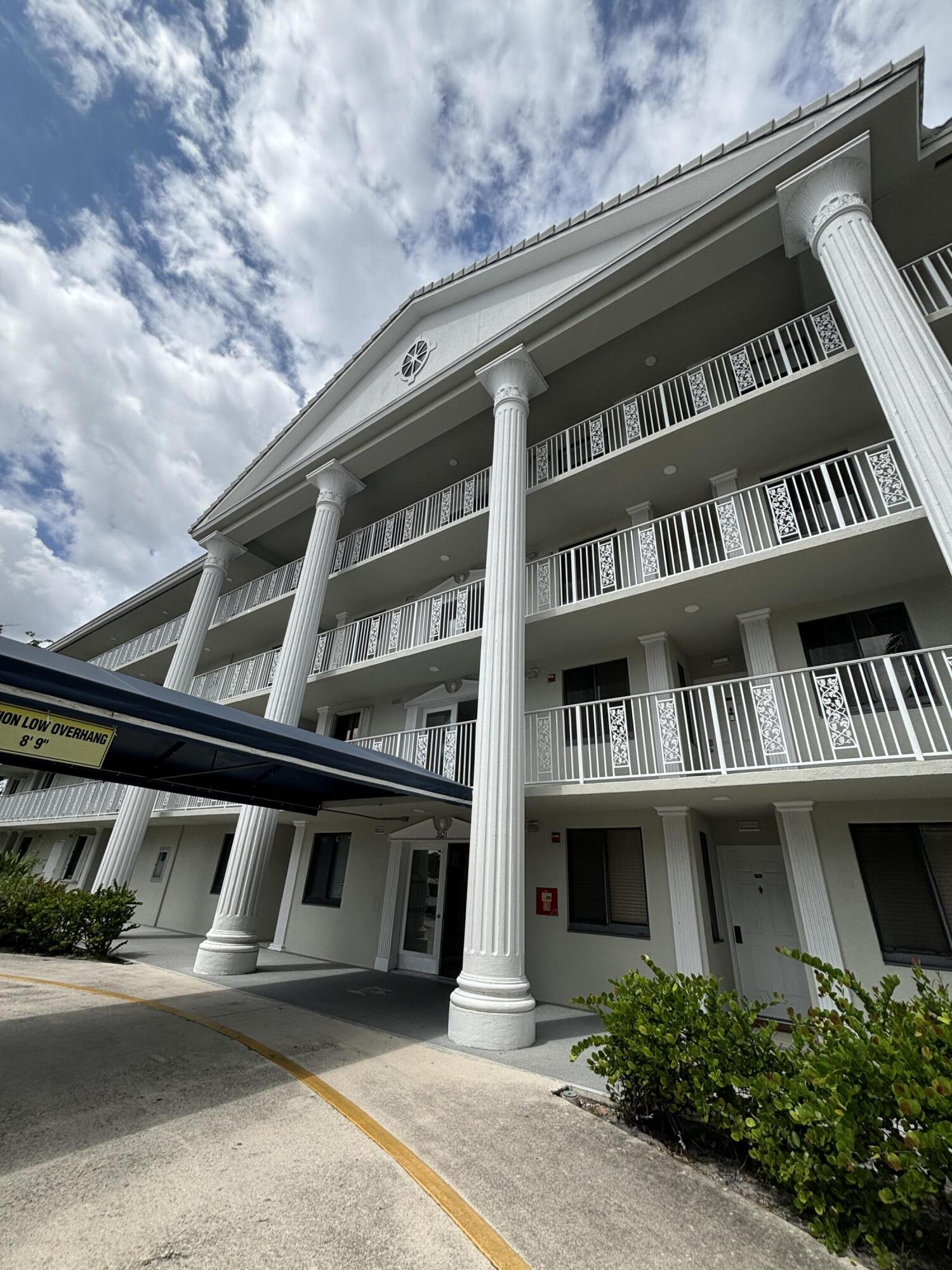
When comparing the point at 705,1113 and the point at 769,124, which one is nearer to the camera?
the point at 705,1113

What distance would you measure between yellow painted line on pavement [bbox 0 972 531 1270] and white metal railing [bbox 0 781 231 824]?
862 cm

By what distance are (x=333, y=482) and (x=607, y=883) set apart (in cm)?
1121

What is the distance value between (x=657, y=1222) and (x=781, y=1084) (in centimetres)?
110

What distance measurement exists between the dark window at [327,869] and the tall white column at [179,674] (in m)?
4.26

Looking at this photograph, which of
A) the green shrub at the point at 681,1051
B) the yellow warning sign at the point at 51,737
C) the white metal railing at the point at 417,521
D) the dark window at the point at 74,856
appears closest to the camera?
the green shrub at the point at 681,1051

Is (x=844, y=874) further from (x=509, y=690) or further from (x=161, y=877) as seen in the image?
(x=161, y=877)

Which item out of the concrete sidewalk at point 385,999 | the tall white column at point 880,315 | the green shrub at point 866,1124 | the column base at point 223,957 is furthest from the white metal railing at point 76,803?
the tall white column at point 880,315

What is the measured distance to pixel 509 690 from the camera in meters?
8.30

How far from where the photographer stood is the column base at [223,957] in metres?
9.85

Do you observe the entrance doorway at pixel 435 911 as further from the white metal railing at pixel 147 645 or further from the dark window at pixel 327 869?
the white metal railing at pixel 147 645

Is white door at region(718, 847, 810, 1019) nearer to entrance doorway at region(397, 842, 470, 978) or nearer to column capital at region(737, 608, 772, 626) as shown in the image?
column capital at region(737, 608, 772, 626)

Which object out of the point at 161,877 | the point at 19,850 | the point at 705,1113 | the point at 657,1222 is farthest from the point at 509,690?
the point at 19,850

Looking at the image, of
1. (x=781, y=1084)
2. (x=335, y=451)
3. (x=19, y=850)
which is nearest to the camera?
(x=781, y=1084)

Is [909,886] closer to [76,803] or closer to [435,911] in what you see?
[435,911]
